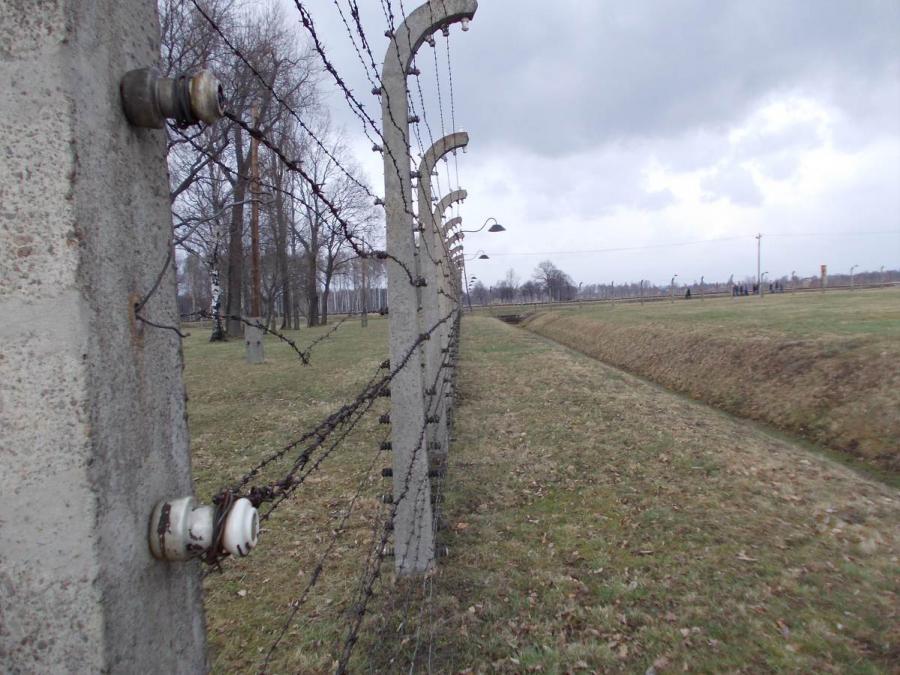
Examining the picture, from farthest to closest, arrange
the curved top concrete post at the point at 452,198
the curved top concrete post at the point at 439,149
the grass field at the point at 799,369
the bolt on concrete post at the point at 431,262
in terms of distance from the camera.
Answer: the curved top concrete post at the point at 452,198, the grass field at the point at 799,369, the curved top concrete post at the point at 439,149, the bolt on concrete post at the point at 431,262

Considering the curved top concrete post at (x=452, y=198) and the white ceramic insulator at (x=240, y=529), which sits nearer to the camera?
Result: the white ceramic insulator at (x=240, y=529)

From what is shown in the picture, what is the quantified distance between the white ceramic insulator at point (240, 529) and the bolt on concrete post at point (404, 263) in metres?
2.26

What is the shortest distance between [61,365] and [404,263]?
2.66 metres

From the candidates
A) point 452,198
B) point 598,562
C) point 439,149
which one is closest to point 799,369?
point 452,198

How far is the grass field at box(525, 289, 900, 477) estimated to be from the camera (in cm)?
821

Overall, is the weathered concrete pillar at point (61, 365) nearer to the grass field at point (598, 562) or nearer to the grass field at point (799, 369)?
the grass field at point (598, 562)

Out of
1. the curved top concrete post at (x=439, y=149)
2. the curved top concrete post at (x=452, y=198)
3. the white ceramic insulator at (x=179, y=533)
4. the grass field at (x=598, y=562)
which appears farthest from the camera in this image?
the curved top concrete post at (x=452, y=198)

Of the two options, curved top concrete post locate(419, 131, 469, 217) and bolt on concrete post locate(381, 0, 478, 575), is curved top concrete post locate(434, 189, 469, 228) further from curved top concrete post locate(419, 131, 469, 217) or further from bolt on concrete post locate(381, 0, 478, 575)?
bolt on concrete post locate(381, 0, 478, 575)

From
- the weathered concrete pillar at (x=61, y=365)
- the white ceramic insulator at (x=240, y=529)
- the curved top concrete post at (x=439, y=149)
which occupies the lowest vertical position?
the white ceramic insulator at (x=240, y=529)

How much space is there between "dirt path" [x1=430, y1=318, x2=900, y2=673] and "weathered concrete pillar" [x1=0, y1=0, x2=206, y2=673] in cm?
287

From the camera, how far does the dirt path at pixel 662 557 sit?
11.2 ft

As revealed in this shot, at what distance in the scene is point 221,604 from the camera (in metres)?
3.94

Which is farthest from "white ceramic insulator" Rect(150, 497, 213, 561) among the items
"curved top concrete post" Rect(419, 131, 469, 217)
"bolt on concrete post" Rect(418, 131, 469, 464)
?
"curved top concrete post" Rect(419, 131, 469, 217)

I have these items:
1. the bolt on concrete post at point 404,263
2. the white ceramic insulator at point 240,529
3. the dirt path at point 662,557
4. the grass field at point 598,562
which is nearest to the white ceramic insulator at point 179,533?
the white ceramic insulator at point 240,529
